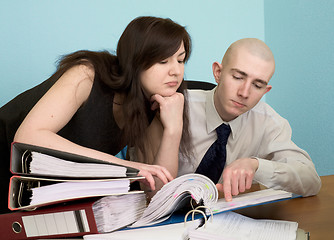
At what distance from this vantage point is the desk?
2.56 ft

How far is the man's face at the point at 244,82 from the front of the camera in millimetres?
1333

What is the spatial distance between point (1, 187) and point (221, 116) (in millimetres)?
809

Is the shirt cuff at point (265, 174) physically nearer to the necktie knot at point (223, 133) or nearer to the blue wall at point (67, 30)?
the necktie knot at point (223, 133)

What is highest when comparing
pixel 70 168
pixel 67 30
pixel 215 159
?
pixel 67 30

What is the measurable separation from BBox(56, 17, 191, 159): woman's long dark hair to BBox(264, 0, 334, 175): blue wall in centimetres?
142

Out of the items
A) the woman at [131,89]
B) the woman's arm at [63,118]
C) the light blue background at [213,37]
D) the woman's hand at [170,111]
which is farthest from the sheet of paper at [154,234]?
the light blue background at [213,37]

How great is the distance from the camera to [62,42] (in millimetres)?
2387

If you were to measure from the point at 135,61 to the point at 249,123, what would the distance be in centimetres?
53

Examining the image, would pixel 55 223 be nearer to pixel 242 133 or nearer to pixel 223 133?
pixel 223 133

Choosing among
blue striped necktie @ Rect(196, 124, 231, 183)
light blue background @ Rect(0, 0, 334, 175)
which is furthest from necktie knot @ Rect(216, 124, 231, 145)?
light blue background @ Rect(0, 0, 334, 175)

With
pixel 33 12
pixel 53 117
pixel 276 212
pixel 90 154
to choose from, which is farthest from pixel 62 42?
pixel 276 212

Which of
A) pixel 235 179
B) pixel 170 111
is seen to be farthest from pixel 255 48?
pixel 235 179

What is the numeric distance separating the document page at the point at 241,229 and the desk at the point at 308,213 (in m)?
0.07

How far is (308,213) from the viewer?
91 centimetres
